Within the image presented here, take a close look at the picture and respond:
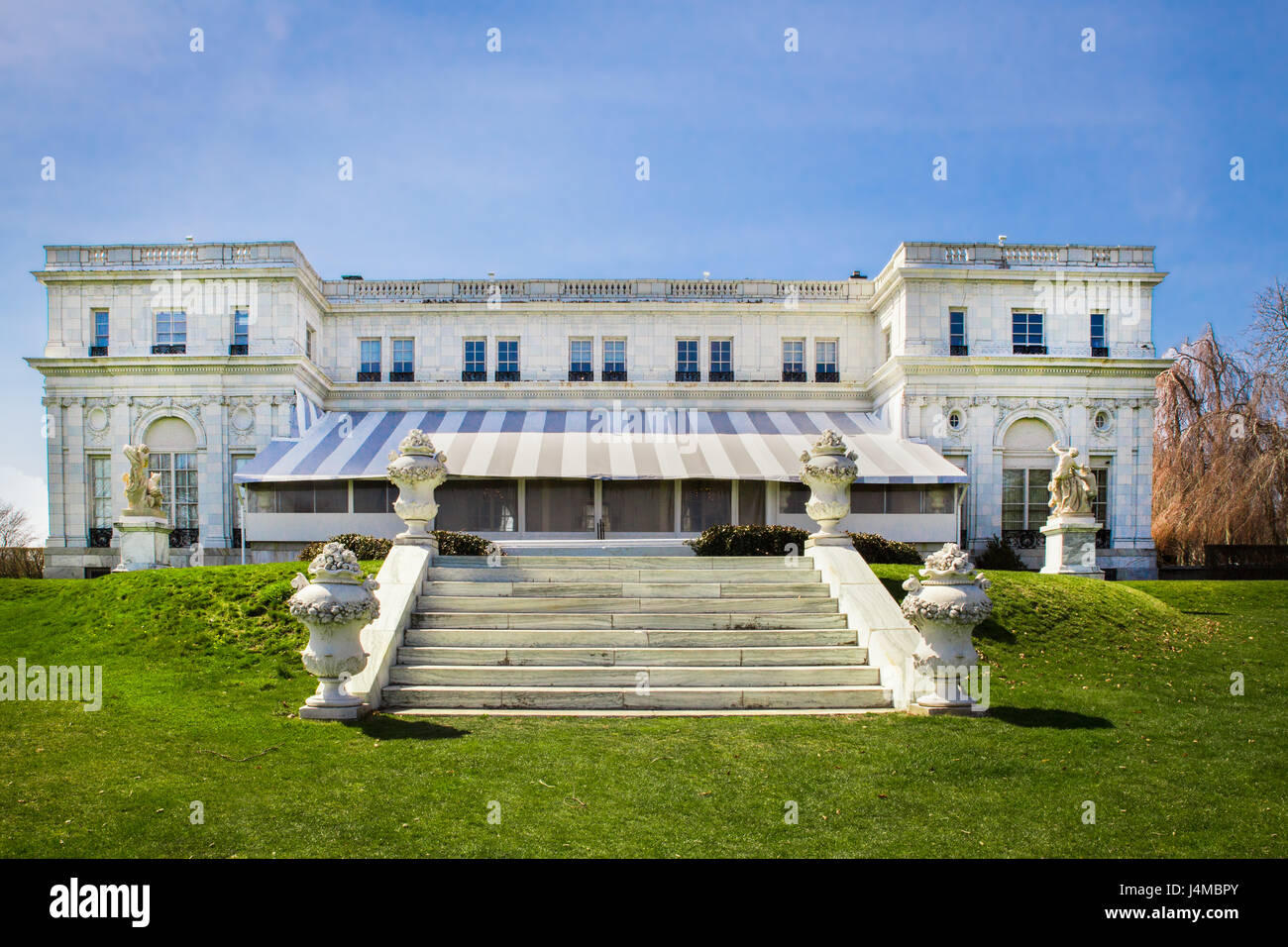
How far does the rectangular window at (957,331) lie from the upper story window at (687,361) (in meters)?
7.92

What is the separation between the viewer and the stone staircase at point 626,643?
984 cm

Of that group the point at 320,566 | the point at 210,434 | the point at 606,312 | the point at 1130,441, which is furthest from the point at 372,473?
the point at 1130,441

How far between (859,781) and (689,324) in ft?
75.3

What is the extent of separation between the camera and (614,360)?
28.8 meters

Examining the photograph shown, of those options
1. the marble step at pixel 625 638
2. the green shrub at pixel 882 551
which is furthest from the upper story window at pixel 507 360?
the marble step at pixel 625 638

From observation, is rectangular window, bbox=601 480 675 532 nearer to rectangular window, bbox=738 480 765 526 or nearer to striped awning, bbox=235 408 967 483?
striped awning, bbox=235 408 967 483

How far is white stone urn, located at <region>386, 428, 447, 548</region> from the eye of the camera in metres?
13.5

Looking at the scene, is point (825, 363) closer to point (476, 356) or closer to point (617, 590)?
point (476, 356)

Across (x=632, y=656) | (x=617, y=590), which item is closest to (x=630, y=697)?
(x=632, y=656)

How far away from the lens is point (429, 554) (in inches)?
520

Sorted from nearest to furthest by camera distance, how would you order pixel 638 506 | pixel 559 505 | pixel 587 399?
1. pixel 559 505
2. pixel 638 506
3. pixel 587 399

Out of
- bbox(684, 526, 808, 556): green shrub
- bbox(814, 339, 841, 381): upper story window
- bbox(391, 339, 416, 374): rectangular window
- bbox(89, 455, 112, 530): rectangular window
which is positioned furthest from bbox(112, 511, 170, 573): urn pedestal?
bbox(814, 339, 841, 381): upper story window

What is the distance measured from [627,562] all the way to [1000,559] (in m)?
15.0
